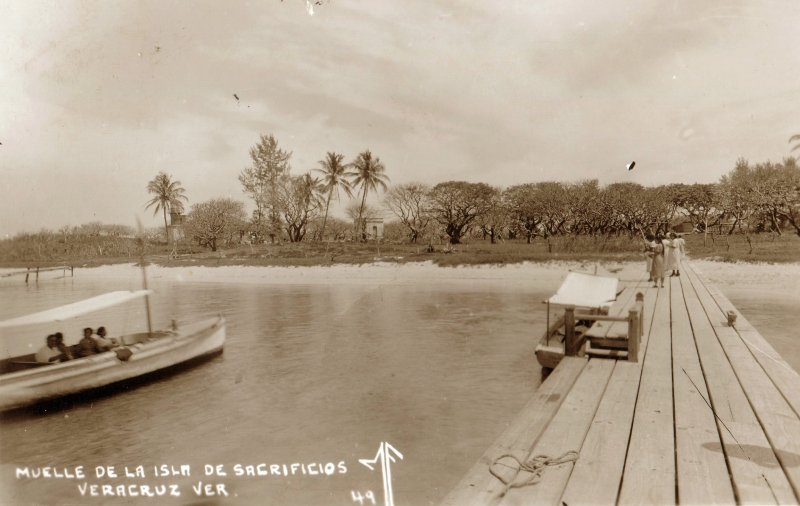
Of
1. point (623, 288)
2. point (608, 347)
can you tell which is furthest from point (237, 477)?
point (623, 288)

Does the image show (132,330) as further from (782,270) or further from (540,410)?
(782,270)

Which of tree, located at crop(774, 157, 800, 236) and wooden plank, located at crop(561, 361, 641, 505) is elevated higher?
tree, located at crop(774, 157, 800, 236)

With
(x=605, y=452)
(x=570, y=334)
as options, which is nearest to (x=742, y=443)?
(x=605, y=452)

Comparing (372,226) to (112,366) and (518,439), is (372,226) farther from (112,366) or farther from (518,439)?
(518,439)

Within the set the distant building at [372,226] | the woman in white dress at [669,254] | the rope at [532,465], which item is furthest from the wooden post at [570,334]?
the distant building at [372,226]

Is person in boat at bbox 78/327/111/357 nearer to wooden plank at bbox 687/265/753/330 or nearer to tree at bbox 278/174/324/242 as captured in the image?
wooden plank at bbox 687/265/753/330

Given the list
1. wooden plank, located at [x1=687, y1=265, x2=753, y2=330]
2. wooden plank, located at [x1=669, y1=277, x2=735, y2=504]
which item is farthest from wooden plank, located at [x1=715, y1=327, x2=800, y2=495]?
wooden plank, located at [x1=687, y1=265, x2=753, y2=330]
